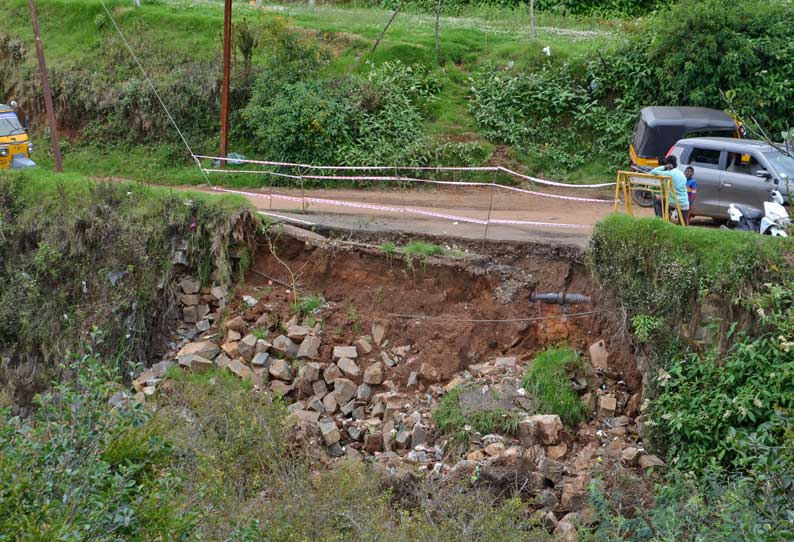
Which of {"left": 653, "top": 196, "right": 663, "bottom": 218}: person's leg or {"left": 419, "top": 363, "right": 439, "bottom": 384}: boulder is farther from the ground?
{"left": 653, "top": 196, "right": 663, "bottom": 218}: person's leg

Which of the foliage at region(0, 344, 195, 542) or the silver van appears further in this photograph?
the silver van

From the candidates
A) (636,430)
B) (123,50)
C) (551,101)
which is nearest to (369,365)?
(636,430)

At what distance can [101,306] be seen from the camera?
1577 centimetres

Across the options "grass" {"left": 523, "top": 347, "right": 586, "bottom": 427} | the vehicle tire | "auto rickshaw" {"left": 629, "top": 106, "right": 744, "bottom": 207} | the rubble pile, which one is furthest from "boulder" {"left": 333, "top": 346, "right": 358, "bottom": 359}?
"auto rickshaw" {"left": 629, "top": 106, "right": 744, "bottom": 207}

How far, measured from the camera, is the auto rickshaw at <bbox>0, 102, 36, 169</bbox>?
64.6ft

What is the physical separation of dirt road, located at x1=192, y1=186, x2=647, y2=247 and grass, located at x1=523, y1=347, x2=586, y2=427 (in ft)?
6.61

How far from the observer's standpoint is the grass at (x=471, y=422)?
11797mm

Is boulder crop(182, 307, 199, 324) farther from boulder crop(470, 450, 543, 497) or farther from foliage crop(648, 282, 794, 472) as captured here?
foliage crop(648, 282, 794, 472)

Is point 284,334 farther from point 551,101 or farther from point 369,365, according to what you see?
point 551,101

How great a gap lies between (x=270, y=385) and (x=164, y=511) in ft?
23.4

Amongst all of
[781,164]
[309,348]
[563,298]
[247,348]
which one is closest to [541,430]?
[563,298]

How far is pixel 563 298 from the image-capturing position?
13234 mm

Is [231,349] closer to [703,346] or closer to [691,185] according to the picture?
[703,346]

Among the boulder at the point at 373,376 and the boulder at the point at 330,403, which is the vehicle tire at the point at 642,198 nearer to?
the boulder at the point at 373,376
